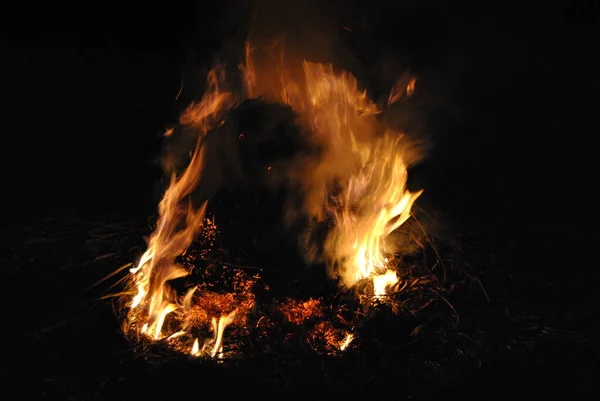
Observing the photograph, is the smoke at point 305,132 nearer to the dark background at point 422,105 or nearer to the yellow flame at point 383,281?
the yellow flame at point 383,281

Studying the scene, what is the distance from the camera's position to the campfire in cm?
335

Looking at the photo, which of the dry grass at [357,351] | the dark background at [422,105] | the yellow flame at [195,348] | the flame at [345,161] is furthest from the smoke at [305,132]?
the yellow flame at [195,348]

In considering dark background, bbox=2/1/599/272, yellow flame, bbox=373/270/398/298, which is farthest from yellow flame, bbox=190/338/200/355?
dark background, bbox=2/1/599/272

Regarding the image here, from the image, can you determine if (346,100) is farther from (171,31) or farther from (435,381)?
(171,31)

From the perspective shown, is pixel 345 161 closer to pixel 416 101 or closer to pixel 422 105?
pixel 416 101

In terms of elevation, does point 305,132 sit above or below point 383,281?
above

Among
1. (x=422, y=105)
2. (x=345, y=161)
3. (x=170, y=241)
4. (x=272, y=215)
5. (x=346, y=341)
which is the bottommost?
(x=170, y=241)

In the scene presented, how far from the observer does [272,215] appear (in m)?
3.42

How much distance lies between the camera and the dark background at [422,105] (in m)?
4.44

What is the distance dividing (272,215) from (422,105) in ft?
5.57

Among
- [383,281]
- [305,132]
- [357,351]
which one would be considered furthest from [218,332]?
[305,132]

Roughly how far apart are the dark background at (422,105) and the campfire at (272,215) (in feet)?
1.82

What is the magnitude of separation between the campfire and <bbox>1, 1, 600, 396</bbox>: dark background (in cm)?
55

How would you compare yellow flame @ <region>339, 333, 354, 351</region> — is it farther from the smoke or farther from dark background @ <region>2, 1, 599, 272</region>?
dark background @ <region>2, 1, 599, 272</region>
